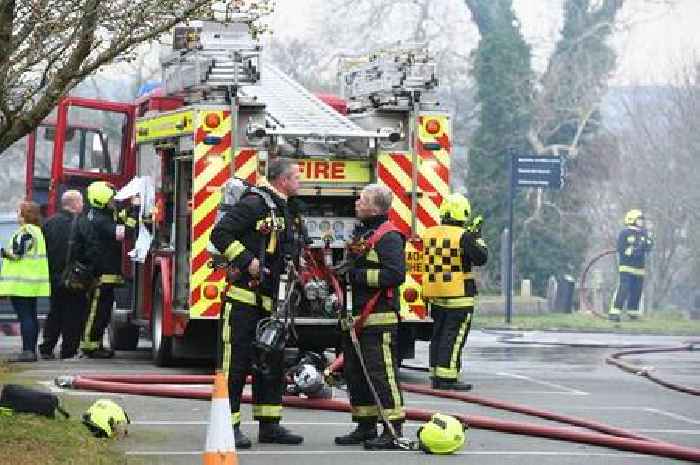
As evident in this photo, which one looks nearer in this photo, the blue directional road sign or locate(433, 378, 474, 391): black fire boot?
locate(433, 378, 474, 391): black fire boot

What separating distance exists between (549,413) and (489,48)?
108 feet

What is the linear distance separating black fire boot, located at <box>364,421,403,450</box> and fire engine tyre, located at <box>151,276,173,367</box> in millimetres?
5790

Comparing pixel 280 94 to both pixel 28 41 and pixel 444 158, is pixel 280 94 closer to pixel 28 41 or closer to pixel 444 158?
pixel 444 158

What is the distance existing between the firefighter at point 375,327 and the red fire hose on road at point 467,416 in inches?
A: 36.6

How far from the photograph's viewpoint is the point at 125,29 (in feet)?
32.1

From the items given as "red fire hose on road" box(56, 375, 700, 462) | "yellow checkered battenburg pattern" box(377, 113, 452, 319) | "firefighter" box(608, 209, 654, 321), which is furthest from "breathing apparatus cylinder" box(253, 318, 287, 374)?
"firefighter" box(608, 209, 654, 321)

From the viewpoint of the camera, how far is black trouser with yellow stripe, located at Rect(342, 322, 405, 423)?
1121 centimetres

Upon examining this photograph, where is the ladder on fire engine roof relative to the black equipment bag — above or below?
above

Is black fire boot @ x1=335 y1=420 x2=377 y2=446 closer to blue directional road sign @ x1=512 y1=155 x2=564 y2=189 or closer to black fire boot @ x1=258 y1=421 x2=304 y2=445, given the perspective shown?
black fire boot @ x1=258 y1=421 x2=304 y2=445

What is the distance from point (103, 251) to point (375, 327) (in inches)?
285

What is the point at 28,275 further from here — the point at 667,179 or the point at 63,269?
the point at 667,179

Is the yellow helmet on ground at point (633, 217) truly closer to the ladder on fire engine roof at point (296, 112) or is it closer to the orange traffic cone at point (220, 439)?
the ladder on fire engine roof at point (296, 112)

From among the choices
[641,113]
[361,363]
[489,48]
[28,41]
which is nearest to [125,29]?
[28,41]

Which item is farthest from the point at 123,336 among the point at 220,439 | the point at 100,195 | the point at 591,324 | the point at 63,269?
the point at 591,324
